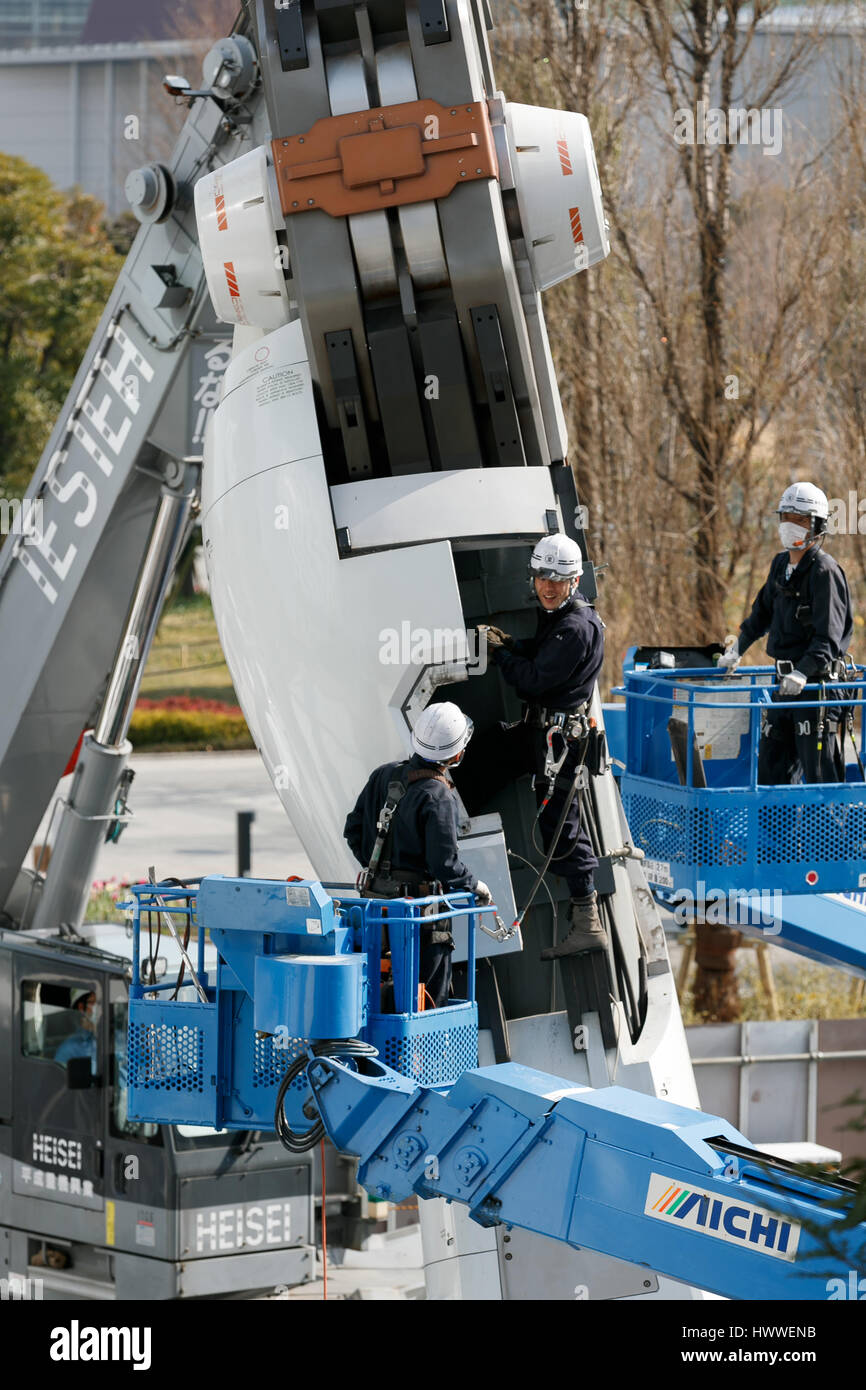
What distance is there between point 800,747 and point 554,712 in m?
2.22

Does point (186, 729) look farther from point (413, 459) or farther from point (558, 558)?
point (558, 558)

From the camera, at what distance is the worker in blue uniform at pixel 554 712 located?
23.7 ft

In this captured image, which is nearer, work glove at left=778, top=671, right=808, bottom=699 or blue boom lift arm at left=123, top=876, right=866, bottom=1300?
blue boom lift arm at left=123, top=876, right=866, bottom=1300

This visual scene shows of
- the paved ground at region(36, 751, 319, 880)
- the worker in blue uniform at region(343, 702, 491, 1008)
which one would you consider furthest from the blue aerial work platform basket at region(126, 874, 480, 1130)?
the paved ground at region(36, 751, 319, 880)

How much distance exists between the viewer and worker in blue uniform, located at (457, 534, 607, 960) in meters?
7.22

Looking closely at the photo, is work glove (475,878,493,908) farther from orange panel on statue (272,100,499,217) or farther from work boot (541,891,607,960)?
orange panel on statue (272,100,499,217)

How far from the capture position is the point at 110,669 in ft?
33.3

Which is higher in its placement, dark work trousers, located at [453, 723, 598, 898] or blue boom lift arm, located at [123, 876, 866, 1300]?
dark work trousers, located at [453, 723, 598, 898]

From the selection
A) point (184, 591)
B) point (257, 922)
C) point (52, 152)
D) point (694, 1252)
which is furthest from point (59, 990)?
point (52, 152)

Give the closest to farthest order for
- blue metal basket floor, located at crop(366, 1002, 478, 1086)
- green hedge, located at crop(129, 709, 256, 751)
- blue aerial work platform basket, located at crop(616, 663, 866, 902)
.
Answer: blue metal basket floor, located at crop(366, 1002, 478, 1086)
blue aerial work platform basket, located at crop(616, 663, 866, 902)
green hedge, located at crop(129, 709, 256, 751)

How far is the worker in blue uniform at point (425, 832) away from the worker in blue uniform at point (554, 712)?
54 centimetres

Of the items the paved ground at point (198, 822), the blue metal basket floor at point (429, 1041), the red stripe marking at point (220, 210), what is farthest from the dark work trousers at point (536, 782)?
the paved ground at point (198, 822)
